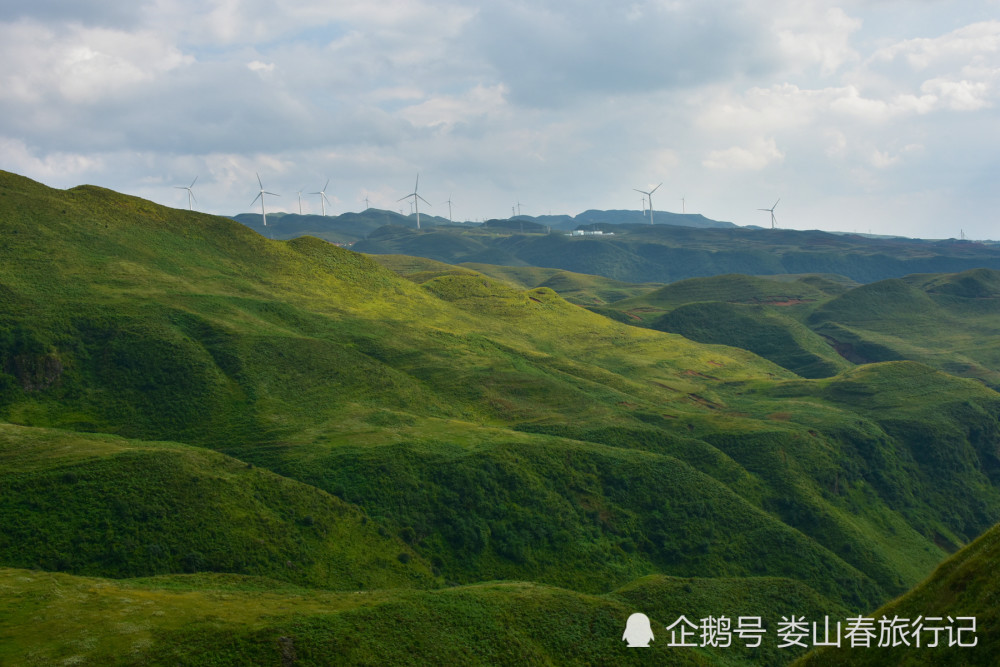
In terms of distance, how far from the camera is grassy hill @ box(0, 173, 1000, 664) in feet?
280

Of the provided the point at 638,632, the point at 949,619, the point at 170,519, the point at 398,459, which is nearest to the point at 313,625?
the point at 638,632

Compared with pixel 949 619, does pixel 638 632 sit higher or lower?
lower

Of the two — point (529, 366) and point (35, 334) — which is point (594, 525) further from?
point (35, 334)

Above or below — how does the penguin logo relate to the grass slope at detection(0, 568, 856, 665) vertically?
below

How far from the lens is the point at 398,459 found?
118000 millimetres

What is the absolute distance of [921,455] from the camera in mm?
175250

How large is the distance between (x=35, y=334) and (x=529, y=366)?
10324 centimetres

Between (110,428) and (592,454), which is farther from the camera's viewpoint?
(592,454)

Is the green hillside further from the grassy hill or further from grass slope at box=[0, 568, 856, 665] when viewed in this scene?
the grassy hill

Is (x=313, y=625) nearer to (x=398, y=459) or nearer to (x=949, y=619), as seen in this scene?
(x=949, y=619)

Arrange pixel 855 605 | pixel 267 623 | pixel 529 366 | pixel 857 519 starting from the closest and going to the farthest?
1. pixel 267 623
2. pixel 855 605
3. pixel 857 519
4. pixel 529 366

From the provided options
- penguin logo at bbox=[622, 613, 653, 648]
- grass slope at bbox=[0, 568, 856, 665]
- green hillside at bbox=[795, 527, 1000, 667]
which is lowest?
penguin logo at bbox=[622, 613, 653, 648]

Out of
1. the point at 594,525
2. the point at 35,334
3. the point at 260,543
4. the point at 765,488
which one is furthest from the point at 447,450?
the point at 35,334

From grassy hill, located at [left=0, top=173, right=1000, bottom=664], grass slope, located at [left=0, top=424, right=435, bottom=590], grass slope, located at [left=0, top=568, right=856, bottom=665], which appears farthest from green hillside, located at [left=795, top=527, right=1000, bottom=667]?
grass slope, located at [left=0, top=424, right=435, bottom=590]
